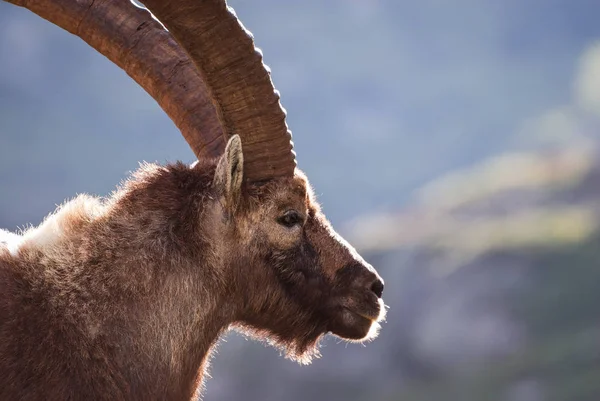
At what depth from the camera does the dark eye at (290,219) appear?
19.0ft

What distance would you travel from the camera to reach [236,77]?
563 centimetres

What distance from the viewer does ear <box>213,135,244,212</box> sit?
5.59m

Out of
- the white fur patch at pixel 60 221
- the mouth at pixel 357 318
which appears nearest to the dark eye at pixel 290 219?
the mouth at pixel 357 318

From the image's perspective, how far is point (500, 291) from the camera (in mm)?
22969

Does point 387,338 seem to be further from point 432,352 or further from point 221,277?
point 221,277

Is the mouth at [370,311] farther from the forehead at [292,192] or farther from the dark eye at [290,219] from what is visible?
the forehead at [292,192]

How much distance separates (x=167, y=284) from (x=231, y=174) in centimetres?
82

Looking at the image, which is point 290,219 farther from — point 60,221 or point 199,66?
point 60,221

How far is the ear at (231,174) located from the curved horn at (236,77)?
0.56 feet

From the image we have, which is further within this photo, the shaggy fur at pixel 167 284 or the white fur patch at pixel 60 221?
the white fur patch at pixel 60 221

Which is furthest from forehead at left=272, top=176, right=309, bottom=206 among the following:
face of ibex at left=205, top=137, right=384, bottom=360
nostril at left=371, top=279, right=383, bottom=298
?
nostril at left=371, top=279, right=383, bottom=298

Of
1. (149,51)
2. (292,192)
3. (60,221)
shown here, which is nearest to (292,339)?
(292,192)

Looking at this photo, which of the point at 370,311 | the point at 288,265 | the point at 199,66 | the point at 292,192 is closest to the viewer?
the point at 199,66

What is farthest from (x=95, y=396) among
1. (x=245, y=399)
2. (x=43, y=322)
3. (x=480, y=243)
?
(x=480, y=243)
